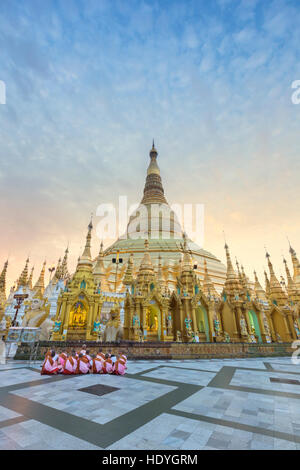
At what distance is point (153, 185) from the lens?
57625 mm

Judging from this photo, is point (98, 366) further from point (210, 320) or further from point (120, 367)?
point (210, 320)

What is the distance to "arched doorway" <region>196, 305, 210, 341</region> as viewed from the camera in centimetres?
2008

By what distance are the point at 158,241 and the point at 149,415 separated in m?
40.7

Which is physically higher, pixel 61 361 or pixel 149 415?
pixel 61 361

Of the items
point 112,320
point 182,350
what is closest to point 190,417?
point 182,350

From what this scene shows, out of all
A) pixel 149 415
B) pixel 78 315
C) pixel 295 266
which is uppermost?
pixel 295 266

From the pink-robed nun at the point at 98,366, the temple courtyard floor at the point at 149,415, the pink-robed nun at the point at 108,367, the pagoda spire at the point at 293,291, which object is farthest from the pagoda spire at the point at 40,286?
the pagoda spire at the point at 293,291

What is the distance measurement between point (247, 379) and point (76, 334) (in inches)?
569

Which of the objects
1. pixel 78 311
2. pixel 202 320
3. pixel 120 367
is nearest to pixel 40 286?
pixel 78 311

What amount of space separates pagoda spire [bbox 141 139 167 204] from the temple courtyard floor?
48.2m

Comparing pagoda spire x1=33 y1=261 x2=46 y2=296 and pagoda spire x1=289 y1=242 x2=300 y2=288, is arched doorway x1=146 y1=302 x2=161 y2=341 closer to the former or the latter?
pagoda spire x1=33 y1=261 x2=46 y2=296

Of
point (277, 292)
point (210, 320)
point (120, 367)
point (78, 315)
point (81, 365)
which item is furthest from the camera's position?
point (277, 292)

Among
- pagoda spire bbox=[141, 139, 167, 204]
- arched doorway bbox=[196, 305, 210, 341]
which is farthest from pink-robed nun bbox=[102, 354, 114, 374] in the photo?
pagoda spire bbox=[141, 139, 167, 204]
